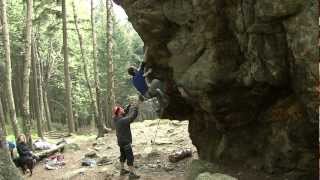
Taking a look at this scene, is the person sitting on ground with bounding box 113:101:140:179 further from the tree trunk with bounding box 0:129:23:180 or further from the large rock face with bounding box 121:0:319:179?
the tree trunk with bounding box 0:129:23:180

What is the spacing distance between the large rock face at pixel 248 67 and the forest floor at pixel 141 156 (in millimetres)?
2502

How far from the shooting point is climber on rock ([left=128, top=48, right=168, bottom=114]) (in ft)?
42.8

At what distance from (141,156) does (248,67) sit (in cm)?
715

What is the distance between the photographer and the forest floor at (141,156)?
14.3m

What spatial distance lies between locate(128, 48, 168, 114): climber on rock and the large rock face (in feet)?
2.54

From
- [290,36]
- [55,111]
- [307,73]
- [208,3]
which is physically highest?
[208,3]

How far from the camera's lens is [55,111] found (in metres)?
55.5

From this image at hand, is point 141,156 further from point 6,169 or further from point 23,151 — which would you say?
point 6,169

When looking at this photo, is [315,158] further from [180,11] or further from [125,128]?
[125,128]

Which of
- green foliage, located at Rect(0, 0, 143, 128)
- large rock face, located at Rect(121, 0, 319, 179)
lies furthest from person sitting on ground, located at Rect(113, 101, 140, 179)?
green foliage, located at Rect(0, 0, 143, 128)

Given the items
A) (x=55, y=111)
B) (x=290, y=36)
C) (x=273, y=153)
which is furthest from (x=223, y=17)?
(x=55, y=111)

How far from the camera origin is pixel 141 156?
16109 millimetres

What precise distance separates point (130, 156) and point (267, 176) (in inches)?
174

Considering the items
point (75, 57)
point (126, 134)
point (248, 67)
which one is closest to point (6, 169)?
point (126, 134)
